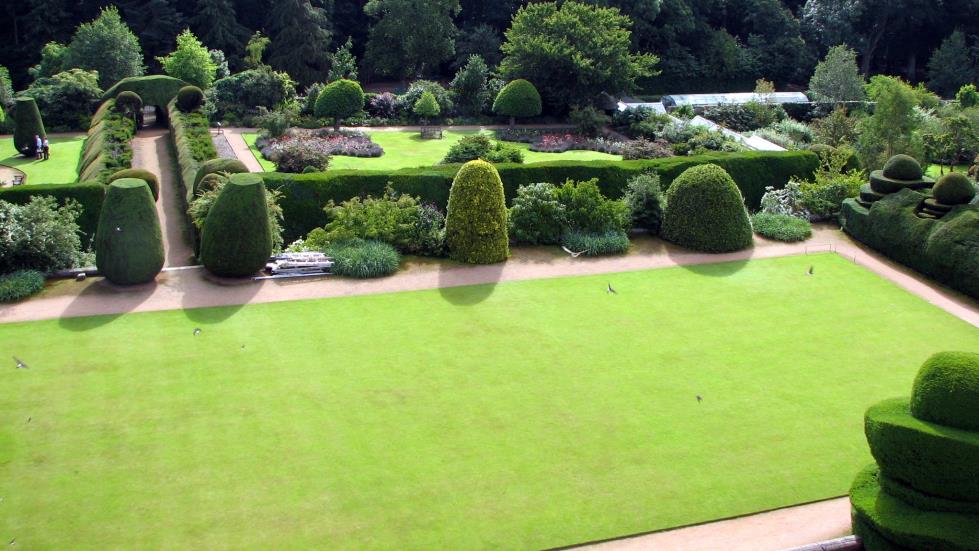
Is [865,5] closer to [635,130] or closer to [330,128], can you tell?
[635,130]

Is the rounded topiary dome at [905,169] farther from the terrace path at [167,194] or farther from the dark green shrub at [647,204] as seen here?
the terrace path at [167,194]

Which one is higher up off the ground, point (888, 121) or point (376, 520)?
point (888, 121)

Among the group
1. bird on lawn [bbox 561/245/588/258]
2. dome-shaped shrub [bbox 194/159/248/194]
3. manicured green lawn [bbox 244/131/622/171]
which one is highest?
dome-shaped shrub [bbox 194/159/248/194]

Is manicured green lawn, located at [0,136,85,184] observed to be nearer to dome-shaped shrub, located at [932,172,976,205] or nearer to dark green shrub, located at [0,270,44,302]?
dark green shrub, located at [0,270,44,302]

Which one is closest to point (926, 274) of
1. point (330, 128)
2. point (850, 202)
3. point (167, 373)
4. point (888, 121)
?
point (850, 202)

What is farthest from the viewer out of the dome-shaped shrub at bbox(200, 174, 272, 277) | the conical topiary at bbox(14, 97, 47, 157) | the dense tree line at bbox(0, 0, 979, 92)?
the dense tree line at bbox(0, 0, 979, 92)

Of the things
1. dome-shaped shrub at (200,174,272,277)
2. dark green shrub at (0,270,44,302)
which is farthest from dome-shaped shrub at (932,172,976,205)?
dark green shrub at (0,270,44,302)

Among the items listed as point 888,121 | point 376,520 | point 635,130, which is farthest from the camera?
point 635,130

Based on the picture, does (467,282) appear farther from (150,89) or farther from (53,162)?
(150,89)
